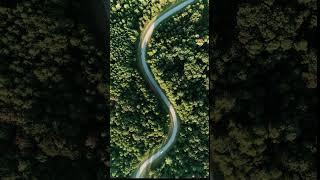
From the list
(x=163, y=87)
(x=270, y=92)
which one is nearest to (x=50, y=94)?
(x=163, y=87)

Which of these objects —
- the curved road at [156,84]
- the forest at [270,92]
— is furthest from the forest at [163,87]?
the curved road at [156,84]

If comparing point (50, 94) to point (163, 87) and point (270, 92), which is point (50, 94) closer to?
point (163, 87)

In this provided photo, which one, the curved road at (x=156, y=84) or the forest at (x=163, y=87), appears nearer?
the forest at (x=163, y=87)

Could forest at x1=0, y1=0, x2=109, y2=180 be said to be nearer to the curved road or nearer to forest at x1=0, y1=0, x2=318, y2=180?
forest at x1=0, y1=0, x2=318, y2=180

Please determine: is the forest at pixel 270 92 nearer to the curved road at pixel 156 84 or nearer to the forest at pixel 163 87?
the forest at pixel 163 87

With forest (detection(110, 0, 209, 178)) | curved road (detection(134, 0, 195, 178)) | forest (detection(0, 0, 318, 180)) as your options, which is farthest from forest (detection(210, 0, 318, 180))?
curved road (detection(134, 0, 195, 178))

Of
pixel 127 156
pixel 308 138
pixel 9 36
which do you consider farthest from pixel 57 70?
pixel 308 138
